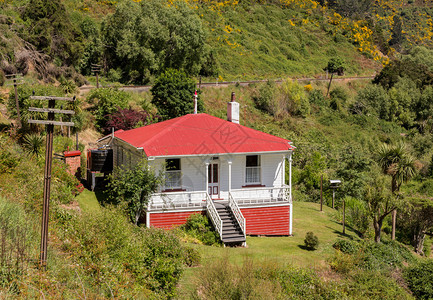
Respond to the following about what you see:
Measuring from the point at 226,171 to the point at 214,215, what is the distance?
2575mm

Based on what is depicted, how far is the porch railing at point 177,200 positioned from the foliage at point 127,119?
41.6ft

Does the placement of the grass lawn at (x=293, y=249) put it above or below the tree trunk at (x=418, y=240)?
above

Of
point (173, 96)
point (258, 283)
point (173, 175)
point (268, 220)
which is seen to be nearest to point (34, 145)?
point (173, 175)

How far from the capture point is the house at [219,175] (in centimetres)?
1988

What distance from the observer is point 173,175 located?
20719 mm

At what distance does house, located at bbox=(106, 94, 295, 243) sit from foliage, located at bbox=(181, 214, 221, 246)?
0.31 metres

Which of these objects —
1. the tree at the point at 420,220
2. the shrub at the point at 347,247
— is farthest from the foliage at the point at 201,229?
the tree at the point at 420,220

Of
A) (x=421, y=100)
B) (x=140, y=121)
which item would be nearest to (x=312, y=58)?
(x=421, y=100)

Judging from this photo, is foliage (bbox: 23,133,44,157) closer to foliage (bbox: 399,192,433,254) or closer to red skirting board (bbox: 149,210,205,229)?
red skirting board (bbox: 149,210,205,229)

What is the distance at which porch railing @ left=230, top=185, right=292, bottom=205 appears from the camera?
20.8 meters

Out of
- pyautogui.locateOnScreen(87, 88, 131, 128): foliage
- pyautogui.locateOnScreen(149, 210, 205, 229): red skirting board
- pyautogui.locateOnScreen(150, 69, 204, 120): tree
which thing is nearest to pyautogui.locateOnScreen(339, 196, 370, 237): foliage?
pyautogui.locateOnScreen(149, 210, 205, 229): red skirting board

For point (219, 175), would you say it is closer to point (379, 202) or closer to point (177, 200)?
point (177, 200)

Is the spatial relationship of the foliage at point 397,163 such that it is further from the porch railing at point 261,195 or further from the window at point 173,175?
the window at point 173,175

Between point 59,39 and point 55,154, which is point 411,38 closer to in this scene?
point 59,39
